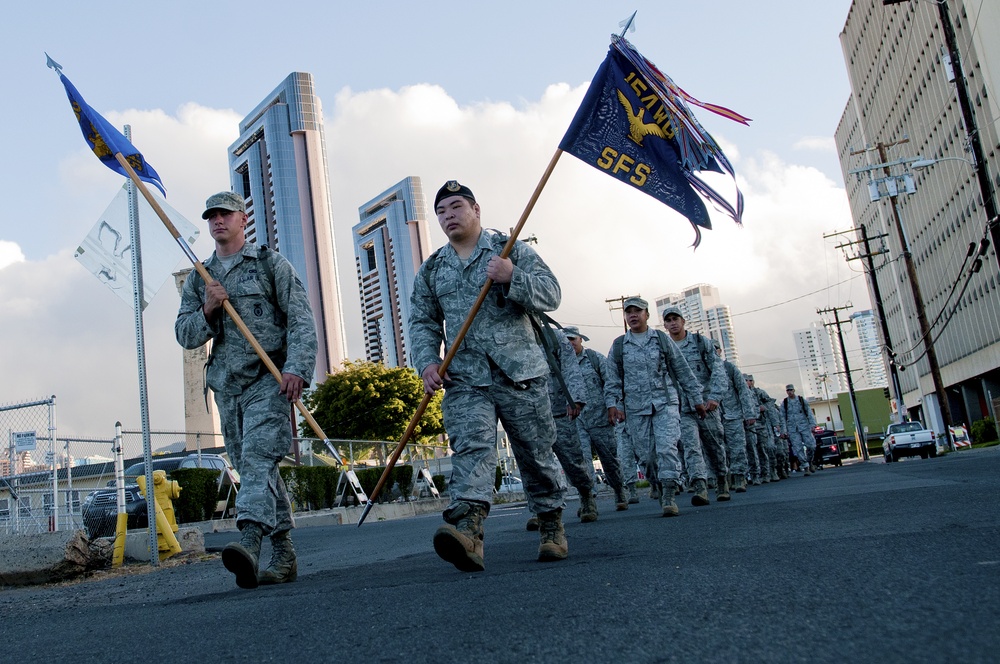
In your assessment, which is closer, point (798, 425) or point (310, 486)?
point (310, 486)

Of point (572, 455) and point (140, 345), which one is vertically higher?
point (140, 345)

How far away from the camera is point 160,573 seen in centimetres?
741

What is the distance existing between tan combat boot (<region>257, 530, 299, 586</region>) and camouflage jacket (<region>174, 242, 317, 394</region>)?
88 centimetres

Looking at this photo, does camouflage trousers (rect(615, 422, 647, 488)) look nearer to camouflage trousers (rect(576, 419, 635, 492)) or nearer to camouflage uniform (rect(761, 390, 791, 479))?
camouflage trousers (rect(576, 419, 635, 492))

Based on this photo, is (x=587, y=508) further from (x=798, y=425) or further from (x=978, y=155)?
(x=978, y=155)

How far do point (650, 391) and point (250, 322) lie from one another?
4.73m

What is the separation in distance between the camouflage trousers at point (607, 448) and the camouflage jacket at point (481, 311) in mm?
6156

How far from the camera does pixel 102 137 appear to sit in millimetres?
7332

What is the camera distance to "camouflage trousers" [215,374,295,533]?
5.07m

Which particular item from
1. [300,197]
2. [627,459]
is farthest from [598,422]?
[300,197]

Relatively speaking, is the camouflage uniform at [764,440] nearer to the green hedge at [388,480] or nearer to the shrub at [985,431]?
the green hedge at [388,480]

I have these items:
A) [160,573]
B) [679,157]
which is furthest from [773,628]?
[160,573]

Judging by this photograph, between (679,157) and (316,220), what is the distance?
97.1 m

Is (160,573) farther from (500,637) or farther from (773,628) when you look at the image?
(773,628)
